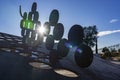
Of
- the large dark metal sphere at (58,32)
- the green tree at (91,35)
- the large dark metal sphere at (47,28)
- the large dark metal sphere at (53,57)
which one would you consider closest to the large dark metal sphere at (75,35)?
the large dark metal sphere at (58,32)

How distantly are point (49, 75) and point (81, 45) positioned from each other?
2640 millimetres

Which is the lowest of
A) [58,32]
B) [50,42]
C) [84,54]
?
[84,54]

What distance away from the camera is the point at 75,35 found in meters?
11.0

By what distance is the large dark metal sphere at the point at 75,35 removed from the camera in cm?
1072

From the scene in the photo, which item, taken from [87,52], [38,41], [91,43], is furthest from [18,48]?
[91,43]

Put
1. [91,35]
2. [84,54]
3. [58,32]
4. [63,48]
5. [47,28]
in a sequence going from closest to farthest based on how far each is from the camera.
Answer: [84,54] → [63,48] → [58,32] → [47,28] → [91,35]

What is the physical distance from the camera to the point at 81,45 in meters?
10.2

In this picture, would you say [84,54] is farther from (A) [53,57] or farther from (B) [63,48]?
(A) [53,57]

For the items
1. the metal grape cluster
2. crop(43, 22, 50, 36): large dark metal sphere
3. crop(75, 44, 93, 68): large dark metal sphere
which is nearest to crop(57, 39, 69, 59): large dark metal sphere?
the metal grape cluster

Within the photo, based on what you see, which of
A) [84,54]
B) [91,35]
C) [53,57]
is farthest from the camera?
[91,35]

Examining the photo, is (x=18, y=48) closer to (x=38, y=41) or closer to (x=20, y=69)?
(x=38, y=41)

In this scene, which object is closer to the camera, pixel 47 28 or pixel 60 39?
pixel 60 39

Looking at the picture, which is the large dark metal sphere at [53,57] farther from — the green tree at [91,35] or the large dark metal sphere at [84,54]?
the green tree at [91,35]

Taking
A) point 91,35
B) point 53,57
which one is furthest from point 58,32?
point 91,35
